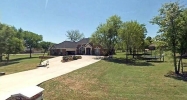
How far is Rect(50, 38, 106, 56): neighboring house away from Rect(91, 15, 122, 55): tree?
25.8ft

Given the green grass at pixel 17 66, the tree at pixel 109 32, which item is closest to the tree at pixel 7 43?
the green grass at pixel 17 66

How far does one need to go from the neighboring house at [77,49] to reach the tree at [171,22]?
104ft

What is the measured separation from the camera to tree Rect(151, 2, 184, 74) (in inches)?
701

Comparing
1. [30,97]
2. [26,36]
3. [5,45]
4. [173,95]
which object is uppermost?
[26,36]

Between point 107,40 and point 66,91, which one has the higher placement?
point 107,40

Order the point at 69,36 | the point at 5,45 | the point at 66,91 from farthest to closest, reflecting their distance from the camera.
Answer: the point at 69,36, the point at 5,45, the point at 66,91

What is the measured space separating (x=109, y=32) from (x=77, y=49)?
54.2ft

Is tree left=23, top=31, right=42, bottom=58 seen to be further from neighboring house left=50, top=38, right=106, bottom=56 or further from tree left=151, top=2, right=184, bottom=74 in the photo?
tree left=151, top=2, right=184, bottom=74

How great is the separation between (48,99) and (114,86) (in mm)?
5179

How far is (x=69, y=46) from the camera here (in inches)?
2126

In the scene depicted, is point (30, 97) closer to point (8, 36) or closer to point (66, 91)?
point (66, 91)

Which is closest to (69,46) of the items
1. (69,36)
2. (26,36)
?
(26,36)

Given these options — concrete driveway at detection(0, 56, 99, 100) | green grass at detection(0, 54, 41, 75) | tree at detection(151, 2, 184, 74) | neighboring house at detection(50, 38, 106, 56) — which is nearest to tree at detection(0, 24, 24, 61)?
green grass at detection(0, 54, 41, 75)

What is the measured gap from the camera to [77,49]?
53375 millimetres
